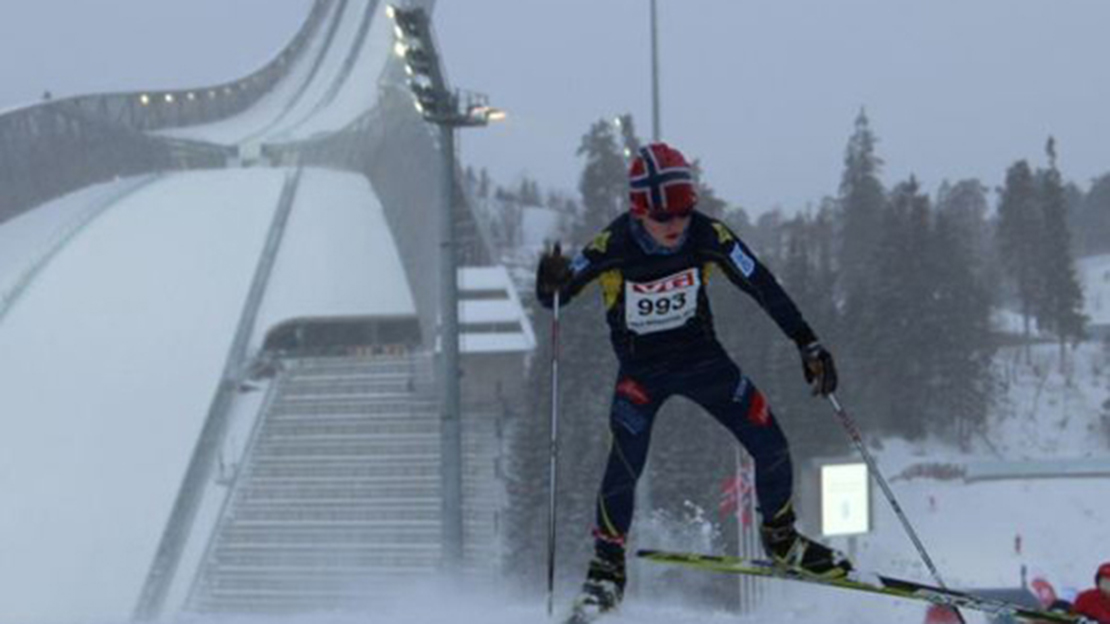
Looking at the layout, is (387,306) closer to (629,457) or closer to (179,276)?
(179,276)

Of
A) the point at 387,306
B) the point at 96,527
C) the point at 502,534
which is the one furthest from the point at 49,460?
the point at 387,306

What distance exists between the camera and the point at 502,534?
120 ft

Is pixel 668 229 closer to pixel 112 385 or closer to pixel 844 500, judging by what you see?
pixel 844 500

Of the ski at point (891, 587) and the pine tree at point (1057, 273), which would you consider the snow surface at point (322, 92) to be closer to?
the pine tree at point (1057, 273)

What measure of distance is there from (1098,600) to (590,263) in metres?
3.00

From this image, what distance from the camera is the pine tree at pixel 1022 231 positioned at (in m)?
71.8

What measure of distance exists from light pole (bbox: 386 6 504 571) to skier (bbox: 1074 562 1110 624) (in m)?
8.61

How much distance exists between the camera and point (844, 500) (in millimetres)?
24188

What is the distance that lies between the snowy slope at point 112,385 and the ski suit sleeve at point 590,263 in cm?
2224

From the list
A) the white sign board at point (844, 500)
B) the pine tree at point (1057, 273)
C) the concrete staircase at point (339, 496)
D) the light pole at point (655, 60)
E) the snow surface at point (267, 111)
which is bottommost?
the concrete staircase at point (339, 496)

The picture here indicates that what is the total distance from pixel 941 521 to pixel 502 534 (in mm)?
17210

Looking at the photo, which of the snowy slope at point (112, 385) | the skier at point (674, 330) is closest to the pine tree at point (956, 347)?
the snowy slope at point (112, 385)

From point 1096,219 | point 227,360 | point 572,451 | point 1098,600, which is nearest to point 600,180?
point 227,360

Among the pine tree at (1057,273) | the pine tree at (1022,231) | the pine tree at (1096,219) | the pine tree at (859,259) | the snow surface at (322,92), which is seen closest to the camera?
the pine tree at (859,259)
